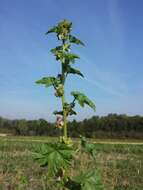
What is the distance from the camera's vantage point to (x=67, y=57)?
281 centimetres

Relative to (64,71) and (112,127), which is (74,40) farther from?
(112,127)

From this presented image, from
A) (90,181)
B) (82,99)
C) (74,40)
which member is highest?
(74,40)

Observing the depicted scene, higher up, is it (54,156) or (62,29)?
(62,29)

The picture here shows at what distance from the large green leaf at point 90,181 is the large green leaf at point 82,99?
399mm

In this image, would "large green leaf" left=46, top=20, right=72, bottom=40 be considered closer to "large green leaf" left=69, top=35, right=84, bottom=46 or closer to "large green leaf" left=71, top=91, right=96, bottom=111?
"large green leaf" left=69, top=35, right=84, bottom=46

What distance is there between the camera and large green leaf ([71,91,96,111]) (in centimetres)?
277

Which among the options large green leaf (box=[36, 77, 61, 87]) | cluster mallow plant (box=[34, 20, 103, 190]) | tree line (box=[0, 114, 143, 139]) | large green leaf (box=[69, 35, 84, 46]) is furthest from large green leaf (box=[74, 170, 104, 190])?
tree line (box=[0, 114, 143, 139])

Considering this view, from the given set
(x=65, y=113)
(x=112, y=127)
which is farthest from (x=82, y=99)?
(x=112, y=127)

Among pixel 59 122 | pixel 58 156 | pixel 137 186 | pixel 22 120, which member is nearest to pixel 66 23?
pixel 59 122

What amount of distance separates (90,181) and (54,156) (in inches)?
14.5

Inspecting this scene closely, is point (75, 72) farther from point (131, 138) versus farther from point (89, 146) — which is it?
point (131, 138)

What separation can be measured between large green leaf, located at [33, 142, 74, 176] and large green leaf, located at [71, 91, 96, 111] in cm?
32

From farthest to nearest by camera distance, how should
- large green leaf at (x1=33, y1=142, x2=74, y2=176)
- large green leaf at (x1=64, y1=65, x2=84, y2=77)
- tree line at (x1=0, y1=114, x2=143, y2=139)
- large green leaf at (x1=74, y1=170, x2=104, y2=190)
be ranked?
tree line at (x1=0, y1=114, x2=143, y2=139)
large green leaf at (x1=64, y1=65, x2=84, y2=77)
large green leaf at (x1=74, y1=170, x2=104, y2=190)
large green leaf at (x1=33, y1=142, x2=74, y2=176)

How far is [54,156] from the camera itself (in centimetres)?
247
